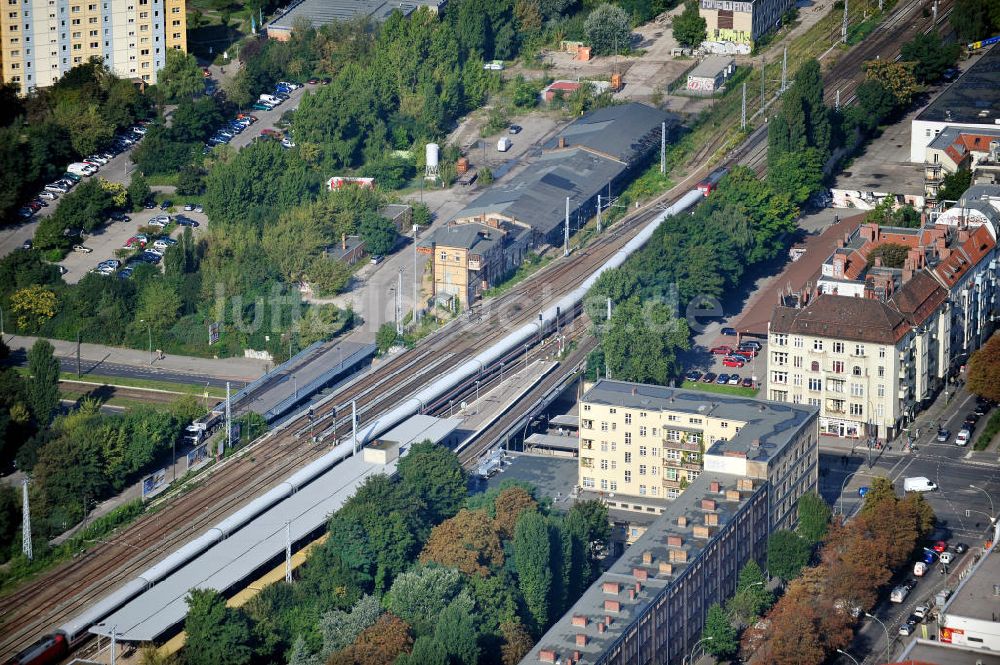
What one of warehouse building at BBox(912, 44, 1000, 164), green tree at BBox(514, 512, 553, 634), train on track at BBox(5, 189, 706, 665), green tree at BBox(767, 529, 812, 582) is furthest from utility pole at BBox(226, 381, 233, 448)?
warehouse building at BBox(912, 44, 1000, 164)

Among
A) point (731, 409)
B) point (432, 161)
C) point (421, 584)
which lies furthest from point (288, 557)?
point (432, 161)

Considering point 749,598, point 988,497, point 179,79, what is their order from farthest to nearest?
point 179,79 < point 988,497 < point 749,598

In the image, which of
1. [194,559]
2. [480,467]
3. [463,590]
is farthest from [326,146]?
[463,590]

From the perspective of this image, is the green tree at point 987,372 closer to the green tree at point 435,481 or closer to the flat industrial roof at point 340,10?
the green tree at point 435,481

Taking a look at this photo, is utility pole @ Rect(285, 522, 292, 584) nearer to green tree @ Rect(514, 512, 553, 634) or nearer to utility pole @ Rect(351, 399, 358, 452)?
green tree @ Rect(514, 512, 553, 634)

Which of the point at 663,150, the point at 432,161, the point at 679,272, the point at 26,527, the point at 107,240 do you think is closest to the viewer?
the point at 26,527

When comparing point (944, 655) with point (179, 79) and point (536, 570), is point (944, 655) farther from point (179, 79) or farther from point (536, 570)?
point (179, 79)

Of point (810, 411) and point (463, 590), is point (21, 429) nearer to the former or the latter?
point (463, 590)
